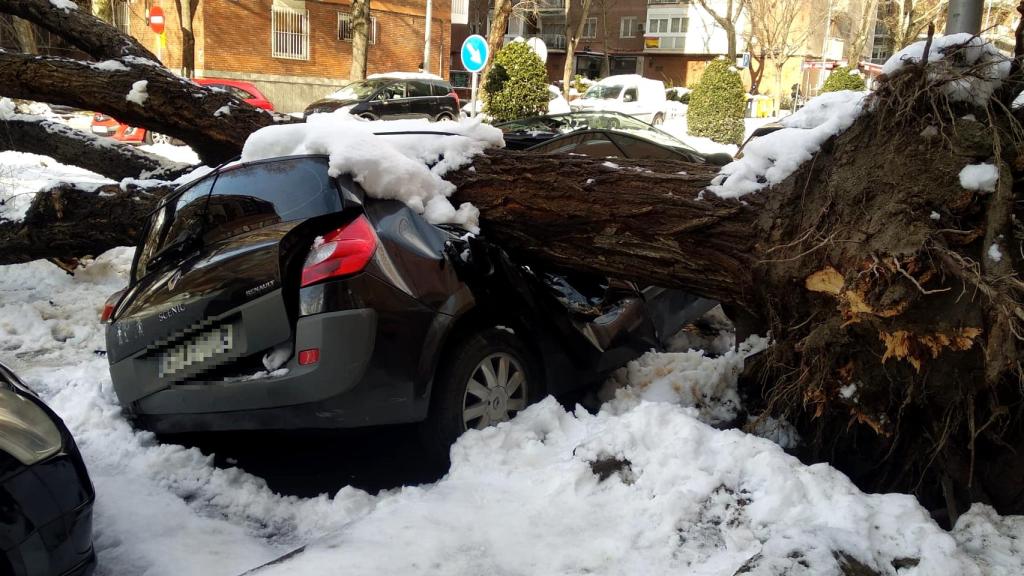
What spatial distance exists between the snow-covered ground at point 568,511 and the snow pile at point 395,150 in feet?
3.85

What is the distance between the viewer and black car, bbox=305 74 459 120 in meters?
21.5

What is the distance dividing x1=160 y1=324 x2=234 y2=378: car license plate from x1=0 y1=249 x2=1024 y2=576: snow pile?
46cm

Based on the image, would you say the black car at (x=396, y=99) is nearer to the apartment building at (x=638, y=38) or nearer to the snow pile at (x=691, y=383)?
the snow pile at (x=691, y=383)

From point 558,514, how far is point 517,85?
61.8 feet

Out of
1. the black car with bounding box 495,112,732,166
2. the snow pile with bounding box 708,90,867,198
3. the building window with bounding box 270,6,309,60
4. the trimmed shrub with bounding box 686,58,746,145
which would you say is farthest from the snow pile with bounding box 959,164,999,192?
the building window with bounding box 270,6,309,60

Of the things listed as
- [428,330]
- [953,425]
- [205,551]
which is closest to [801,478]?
[953,425]

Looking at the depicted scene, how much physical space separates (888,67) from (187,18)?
24790 millimetres

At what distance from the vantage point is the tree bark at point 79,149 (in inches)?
284

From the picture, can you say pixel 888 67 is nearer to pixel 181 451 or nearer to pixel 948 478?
pixel 948 478

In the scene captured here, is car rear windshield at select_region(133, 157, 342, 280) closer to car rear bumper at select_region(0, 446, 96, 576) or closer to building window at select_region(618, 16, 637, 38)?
car rear bumper at select_region(0, 446, 96, 576)

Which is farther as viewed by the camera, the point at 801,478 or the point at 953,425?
the point at 953,425

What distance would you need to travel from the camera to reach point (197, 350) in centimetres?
372

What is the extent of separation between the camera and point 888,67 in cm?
347

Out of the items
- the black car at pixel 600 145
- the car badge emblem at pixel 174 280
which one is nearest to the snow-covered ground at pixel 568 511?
the car badge emblem at pixel 174 280
